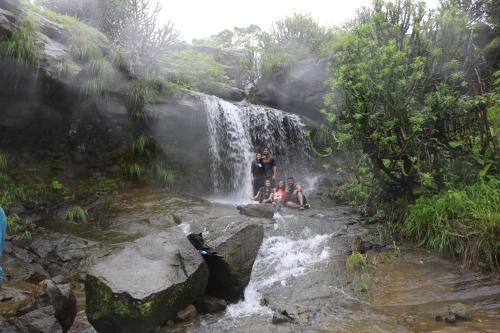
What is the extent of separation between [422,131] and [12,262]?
7124 millimetres

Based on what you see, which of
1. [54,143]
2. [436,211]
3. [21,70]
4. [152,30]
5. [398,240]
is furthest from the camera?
[152,30]

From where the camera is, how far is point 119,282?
3.76m

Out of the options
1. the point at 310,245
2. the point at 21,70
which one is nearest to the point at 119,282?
the point at 310,245

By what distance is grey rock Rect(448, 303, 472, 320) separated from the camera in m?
3.80

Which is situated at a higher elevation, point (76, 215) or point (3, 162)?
point (3, 162)

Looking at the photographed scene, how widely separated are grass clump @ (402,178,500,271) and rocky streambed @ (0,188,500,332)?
0.90 ft

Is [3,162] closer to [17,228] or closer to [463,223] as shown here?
[17,228]

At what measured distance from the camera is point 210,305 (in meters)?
4.40

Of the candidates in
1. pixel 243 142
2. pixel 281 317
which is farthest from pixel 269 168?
pixel 281 317

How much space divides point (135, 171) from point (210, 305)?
6.28m

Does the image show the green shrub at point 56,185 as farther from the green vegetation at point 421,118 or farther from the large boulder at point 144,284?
the green vegetation at point 421,118

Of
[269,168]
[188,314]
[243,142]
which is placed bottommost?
[188,314]

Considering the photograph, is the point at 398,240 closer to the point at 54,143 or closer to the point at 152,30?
the point at 54,143

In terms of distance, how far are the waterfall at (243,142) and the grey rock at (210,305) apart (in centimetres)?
691
